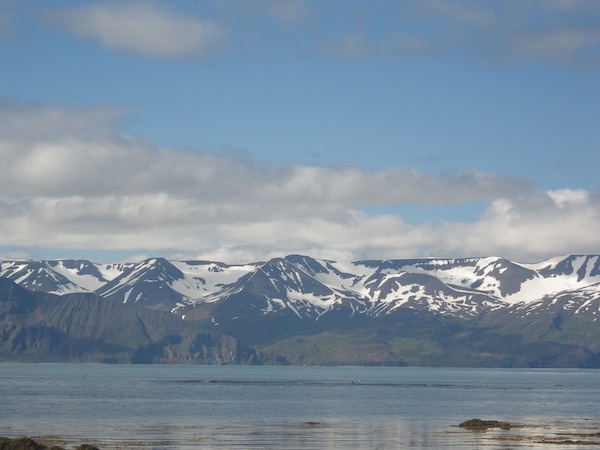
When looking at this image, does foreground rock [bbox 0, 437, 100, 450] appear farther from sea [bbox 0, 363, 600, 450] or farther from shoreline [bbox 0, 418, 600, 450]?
sea [bbox 0, 363, 600, 450]


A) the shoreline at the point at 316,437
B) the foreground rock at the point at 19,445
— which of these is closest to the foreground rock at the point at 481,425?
the shoreline at the point at 316,437

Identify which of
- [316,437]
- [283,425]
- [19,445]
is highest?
[19,445]

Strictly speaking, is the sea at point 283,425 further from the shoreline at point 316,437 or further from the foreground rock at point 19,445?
the foreground rock at point 19,445

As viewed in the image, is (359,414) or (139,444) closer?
(139,444)

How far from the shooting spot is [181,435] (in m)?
120

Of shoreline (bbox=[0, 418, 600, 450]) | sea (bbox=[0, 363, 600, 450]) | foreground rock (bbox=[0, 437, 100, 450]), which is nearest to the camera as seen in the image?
foreground rock (bbox=[0, 437, 100, 450])

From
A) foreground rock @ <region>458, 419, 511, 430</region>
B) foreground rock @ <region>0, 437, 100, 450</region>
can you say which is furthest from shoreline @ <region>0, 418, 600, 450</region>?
foreground rock @ <region>458, 419, 511, 430</region>

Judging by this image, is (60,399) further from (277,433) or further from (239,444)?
(239,444)

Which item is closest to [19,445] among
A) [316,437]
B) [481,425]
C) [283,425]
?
[316,437]

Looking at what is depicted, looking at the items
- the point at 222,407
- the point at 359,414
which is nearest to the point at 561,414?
the point at 359,414

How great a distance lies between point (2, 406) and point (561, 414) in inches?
3655

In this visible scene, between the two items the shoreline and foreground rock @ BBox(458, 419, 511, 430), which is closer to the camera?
the shoreline

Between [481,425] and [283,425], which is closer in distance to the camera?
[481,425]

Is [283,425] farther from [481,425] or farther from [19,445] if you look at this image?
[19,445]
